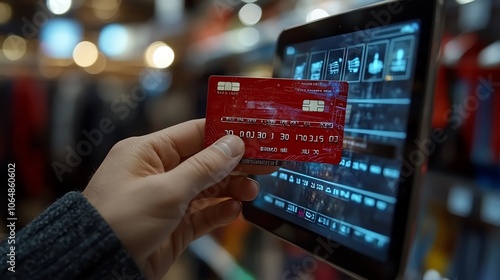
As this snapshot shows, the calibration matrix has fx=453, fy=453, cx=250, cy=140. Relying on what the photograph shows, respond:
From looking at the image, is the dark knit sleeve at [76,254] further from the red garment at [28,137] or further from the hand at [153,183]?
the red garment at [28,137]

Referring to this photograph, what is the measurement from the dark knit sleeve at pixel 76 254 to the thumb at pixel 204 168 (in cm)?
12

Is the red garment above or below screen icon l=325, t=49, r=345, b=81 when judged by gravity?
below

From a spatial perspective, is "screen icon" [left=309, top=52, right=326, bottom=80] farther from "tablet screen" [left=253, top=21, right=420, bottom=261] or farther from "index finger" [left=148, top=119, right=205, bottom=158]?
"index finger" [left=148, top=119, right=205, bottom=158]

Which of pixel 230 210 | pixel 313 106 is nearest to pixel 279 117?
pixel 313 106

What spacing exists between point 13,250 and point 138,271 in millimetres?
197

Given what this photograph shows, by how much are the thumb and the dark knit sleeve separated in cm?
12

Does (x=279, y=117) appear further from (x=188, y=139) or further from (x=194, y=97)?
(x=194, y=97)

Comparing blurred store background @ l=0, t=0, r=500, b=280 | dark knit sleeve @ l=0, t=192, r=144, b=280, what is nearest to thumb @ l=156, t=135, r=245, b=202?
dark knit sleeve @ l=0, t=192, r=144, b=280

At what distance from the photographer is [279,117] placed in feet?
2.45

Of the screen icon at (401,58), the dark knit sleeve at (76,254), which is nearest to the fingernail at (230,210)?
the dark knit sleeve at (76,254)

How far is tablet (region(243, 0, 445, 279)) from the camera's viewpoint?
0.66 metres

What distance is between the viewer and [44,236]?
67cm

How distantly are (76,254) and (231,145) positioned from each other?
0.28 m

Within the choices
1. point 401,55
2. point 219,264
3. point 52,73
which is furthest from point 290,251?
point 52,73
